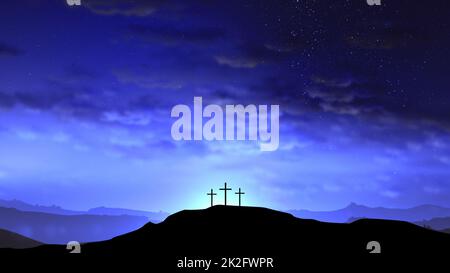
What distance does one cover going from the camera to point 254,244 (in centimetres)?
5319

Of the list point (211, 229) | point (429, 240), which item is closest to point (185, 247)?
point (211, 229)

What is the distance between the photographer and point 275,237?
5609cm

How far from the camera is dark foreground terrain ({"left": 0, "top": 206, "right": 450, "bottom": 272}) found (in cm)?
4966

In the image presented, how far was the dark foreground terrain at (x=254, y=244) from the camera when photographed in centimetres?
4966

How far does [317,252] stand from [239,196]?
1051cm
